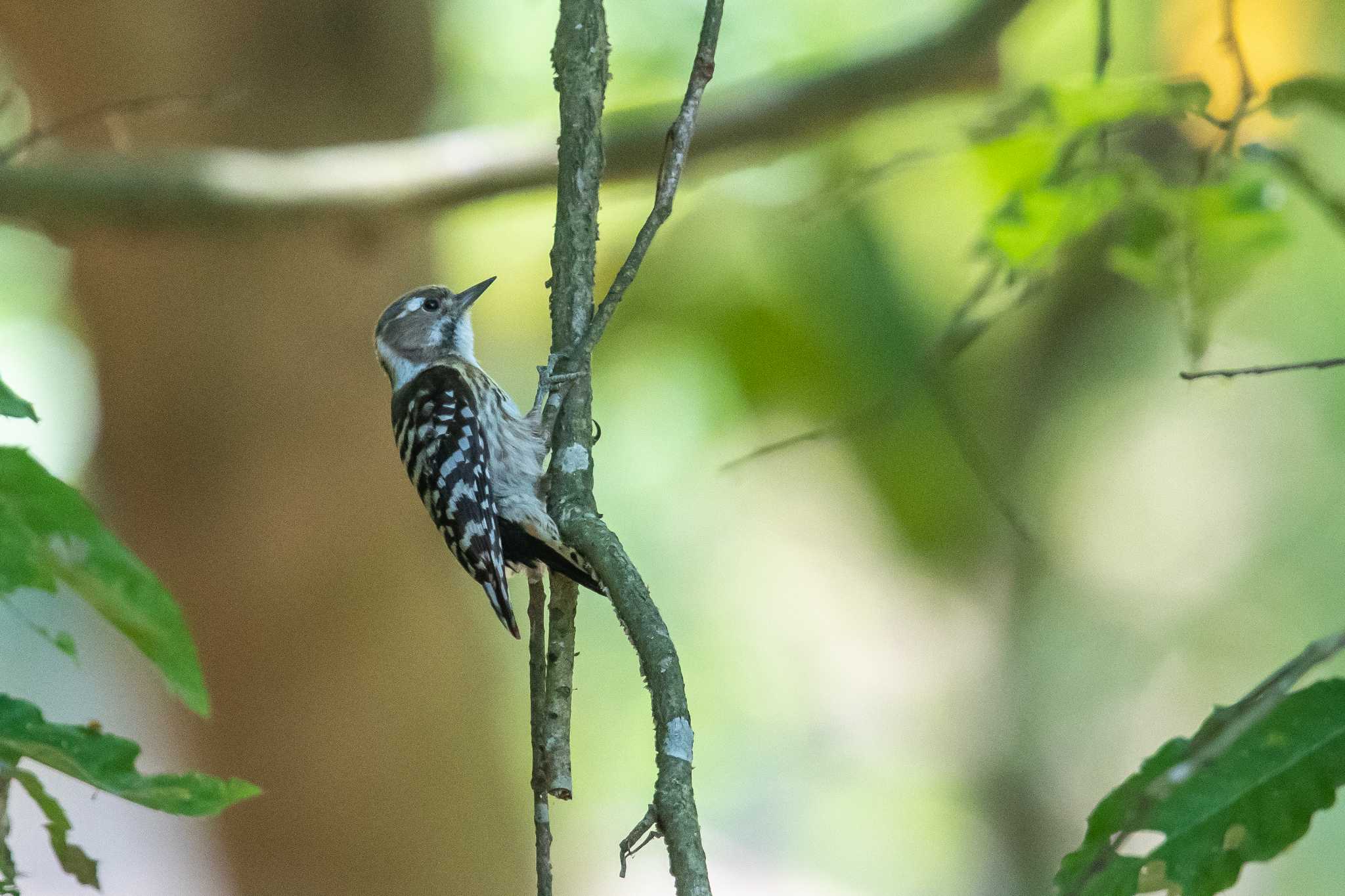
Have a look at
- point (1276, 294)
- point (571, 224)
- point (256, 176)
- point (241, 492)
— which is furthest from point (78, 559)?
point (1276, 294)

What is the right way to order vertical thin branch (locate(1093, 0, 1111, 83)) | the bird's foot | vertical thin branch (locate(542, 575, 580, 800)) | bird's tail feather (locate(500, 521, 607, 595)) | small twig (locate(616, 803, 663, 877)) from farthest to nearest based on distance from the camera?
bird's tail feather (locate(500, 521, 607, 595)) < vertical thin branch (locate(1093, 0, 1111, 83)) < the bird's foot < vertical thin branch (locate(542, 575, 580, 800)) < small twig (locate(616, 803, 663, 877))

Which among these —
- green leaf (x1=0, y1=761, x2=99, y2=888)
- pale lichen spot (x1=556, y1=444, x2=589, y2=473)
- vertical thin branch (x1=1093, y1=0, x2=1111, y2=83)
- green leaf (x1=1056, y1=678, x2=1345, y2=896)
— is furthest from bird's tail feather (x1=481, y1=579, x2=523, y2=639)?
green leaf (x1=1056, y1=678, x2=1345, y2=896)

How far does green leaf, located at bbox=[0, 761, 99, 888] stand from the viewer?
1.49 meters

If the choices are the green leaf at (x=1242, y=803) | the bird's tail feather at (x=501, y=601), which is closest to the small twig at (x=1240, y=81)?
the green leaf at (x=1242, y=803)

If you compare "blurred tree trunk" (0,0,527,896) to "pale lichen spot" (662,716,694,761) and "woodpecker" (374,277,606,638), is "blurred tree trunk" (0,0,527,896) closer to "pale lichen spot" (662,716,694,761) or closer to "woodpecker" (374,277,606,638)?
"woodpecker" (374,277,606,638)

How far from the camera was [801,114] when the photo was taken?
4660mm

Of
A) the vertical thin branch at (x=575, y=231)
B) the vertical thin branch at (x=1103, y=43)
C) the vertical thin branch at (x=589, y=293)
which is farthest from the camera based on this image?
the vertical thin branch at (x=1103, y=43)

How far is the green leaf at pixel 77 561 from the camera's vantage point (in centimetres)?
121

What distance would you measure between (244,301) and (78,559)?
4529 mm

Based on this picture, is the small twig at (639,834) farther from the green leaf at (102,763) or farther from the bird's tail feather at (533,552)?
the bird's tail feather at (533,552)

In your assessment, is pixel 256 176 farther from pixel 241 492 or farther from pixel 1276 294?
pixel 1276 294

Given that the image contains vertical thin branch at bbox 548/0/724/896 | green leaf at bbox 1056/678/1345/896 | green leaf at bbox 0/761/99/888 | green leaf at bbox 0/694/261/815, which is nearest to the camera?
green leaf at bbox 1056/678/1345/896

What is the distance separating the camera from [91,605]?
1303mm

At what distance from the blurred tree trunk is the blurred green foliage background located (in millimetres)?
18
